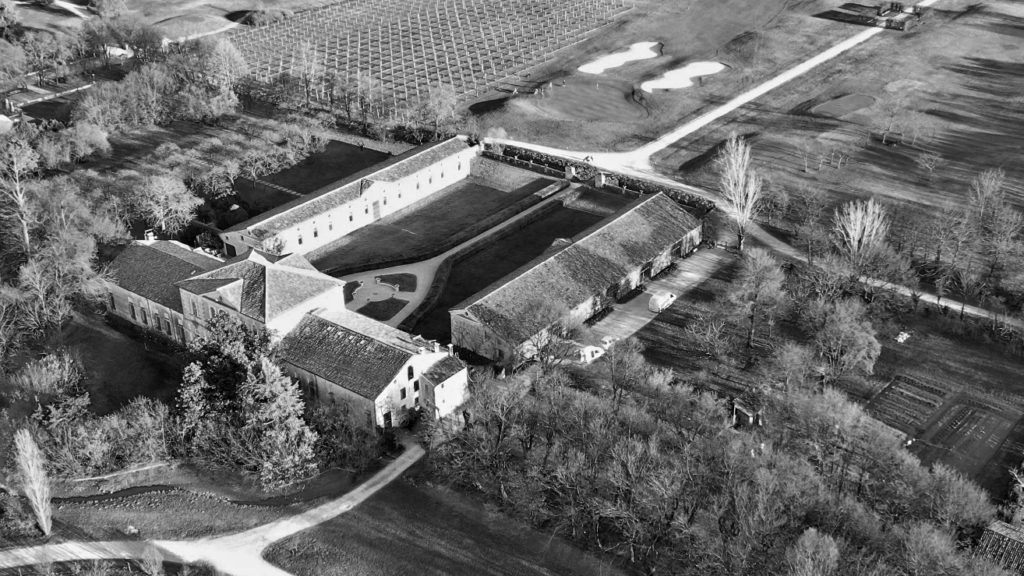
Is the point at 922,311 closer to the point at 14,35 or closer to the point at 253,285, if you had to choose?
the point at 253,285

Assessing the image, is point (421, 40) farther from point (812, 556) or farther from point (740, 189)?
point (812, 556)

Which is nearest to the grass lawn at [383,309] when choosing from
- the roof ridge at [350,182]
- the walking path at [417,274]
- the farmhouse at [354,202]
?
the walking path at [417,274]

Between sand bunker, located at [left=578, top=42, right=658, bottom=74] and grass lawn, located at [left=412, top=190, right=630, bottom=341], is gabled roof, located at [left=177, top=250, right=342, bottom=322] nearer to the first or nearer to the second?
grass lawn, located at [left=412, top=190, right=630, bottom=341]

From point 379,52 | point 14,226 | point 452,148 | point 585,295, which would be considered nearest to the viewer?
point 585,295

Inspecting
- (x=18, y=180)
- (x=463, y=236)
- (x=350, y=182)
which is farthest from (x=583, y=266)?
(x=18, y=180)

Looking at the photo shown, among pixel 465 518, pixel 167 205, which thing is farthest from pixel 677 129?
pixel 465 518

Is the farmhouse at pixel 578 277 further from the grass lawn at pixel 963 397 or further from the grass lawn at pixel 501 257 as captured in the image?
the grass lawn at pixel 963 397
